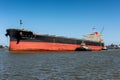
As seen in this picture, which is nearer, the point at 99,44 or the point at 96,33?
the point at 99,44

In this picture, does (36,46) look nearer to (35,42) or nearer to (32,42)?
(35,42)

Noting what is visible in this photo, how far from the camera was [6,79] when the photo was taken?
751 inches

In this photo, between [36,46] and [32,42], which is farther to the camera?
[36,46]

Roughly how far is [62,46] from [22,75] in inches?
2360

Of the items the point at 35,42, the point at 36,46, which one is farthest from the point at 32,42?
the point at 36,46

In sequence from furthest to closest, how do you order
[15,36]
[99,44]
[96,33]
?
[96,33]
[99,44]
[15,36]

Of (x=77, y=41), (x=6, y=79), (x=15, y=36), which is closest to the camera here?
(x=6, y=79)

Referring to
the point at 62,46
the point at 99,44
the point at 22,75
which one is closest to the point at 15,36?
A: the point at 62,46

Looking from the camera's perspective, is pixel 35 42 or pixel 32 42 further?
pixel 35 42

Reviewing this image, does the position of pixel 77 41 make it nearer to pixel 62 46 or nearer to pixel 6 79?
pixel 62 46

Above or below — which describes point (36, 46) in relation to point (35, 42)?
below

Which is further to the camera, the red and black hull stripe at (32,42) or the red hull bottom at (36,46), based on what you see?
the red and black hull stripe at (32,42)

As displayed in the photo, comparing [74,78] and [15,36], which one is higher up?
[15,36]

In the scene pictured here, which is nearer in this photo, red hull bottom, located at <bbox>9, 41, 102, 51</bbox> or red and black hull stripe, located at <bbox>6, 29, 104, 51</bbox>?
red hull bottom, located at <bbox>9, 41, 102, 51</bbox>
